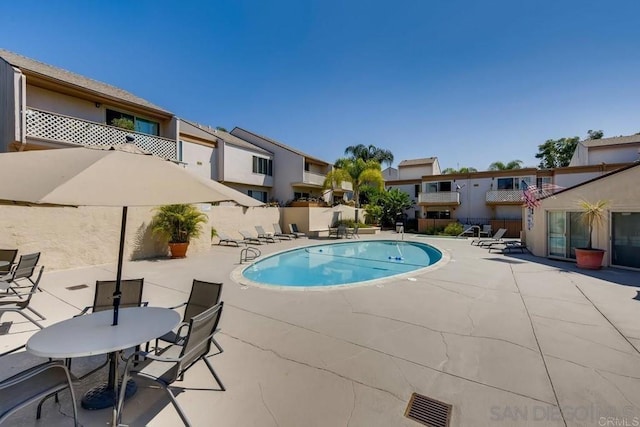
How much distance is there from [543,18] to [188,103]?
25.5 m

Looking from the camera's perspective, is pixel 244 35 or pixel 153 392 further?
pixel 244 35

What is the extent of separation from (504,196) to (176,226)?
87.7 ft

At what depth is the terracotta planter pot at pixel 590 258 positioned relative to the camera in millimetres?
9164

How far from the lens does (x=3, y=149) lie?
1157cm

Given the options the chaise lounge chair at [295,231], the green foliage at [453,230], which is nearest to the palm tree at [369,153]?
the green foliage at [453,230]

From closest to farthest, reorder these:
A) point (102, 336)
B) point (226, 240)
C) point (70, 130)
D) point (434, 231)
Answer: point (102, 336) < point (70, 130) < point (226, 240) < point (434, 231)

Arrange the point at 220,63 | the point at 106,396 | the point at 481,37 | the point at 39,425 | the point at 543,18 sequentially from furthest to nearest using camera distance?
the point at 220,63 → the point at 481,37 → the point at 543,18 → the point at 106,396 → the point at 39,425

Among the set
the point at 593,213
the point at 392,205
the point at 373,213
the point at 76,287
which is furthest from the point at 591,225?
the point at 392,205

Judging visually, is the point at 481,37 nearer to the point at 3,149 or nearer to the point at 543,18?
the point at 543,18

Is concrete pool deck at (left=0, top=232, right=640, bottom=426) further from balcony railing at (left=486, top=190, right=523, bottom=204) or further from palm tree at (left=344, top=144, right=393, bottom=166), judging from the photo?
palm tree at (left=344, top=144, right=393, bottom=166)

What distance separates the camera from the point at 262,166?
25.5m

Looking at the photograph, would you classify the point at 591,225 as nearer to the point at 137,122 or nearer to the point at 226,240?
the point at 226,240

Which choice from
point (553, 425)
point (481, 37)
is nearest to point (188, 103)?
point (481, 37)

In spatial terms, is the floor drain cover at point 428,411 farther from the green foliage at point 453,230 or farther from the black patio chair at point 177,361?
the green foliage at point 453,230
